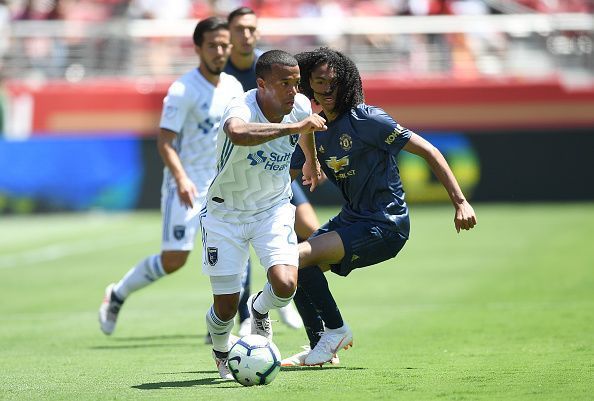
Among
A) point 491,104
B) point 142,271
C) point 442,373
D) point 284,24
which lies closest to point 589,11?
point 491,104

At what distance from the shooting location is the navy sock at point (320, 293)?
797 cm

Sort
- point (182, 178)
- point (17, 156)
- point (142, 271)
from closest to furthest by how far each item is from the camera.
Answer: point (182, 178) < point (142, 271) < point (17, 156)

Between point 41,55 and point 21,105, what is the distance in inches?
60.6

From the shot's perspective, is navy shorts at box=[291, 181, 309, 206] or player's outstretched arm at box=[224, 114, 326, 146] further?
navy shorts at box=[291, 181, 309, 206]

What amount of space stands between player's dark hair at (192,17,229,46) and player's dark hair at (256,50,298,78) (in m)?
2.72

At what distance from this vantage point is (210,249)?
24.5 ft

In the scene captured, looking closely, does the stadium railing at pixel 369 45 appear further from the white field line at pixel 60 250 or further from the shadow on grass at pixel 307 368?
the shadow on grass at pixel 307 368

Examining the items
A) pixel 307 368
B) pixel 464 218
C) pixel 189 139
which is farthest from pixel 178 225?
pixel 464 218

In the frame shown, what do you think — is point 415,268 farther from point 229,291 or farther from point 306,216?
point 229,291

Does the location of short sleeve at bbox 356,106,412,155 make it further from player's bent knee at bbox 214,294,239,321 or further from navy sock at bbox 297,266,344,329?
player's bent knee at bbox 214,294,239,321

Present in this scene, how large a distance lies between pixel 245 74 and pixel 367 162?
2.80 m

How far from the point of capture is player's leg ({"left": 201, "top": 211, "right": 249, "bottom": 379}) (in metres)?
7.43

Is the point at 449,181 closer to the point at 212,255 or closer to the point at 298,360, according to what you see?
the point at 212,255

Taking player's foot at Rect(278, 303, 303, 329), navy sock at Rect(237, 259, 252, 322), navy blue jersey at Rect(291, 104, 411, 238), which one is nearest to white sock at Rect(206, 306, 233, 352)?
navy blue jersey at Rect(291, 104, 411, 238)
